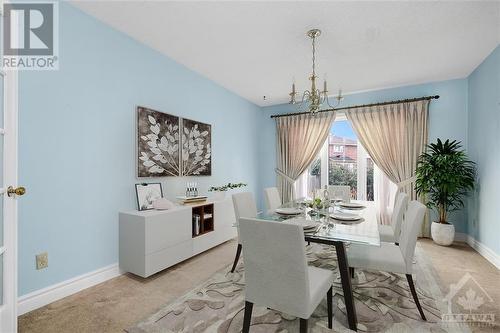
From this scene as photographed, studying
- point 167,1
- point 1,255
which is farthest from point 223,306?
point 167,1

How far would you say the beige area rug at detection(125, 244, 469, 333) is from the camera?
1.67 meters

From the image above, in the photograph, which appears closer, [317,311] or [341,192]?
[317,311]

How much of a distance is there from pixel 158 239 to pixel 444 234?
3931mm

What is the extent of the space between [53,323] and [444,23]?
426cm

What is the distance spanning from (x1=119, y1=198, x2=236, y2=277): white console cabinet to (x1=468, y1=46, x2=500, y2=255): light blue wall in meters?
3.61

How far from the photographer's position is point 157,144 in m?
2.88

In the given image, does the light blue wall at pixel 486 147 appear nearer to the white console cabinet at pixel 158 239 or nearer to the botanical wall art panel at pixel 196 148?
the white console cabinet at pixel 158 239

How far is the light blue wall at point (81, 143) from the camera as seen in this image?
6.23 ft

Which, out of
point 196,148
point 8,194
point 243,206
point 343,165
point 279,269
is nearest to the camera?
point 279,269

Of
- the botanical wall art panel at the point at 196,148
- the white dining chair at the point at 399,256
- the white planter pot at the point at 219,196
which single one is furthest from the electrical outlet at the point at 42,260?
the white dining chair at the point at 399,256

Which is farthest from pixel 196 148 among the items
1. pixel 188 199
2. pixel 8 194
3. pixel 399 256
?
pixel 399 256

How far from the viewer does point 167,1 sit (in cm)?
204

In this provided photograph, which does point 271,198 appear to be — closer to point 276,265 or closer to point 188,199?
point 188,199

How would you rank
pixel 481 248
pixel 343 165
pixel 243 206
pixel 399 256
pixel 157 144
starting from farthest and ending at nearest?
1. pixel 343 165
2. pixel 481 248
3. pixel 157 144
4. pixel 243 206
5. pixel 399 256
